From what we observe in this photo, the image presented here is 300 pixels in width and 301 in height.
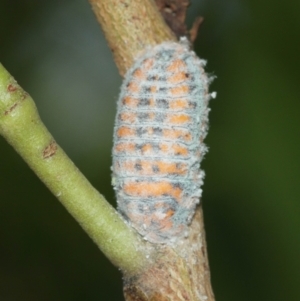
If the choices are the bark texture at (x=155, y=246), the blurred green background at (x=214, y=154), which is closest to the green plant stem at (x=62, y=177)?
the bark texture at (x=155, y=246)

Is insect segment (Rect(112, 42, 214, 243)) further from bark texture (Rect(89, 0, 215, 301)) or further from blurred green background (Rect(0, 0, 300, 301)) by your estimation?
blurred green background (Rect(0, 0, 300, 301))

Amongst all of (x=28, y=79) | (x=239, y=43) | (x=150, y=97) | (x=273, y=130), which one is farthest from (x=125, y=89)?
(x=28, y=79)

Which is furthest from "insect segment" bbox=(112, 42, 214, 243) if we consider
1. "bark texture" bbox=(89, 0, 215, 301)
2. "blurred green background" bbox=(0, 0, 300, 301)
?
"blurred green background" bbox=(0, 0, 300, 301)

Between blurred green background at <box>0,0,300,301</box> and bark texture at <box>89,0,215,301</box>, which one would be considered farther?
blurred green background at <box>0,0,300,301</box>

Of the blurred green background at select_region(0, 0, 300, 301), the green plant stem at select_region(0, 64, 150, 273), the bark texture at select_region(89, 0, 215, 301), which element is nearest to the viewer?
the green plant stem at select_region(0, 64, 150, 273)

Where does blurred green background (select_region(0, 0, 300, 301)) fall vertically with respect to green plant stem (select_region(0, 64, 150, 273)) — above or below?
below

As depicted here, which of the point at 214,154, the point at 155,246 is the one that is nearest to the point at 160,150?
the point at 155,246

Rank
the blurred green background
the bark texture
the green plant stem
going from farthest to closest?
the blurred green background, the bark texture, the green plant stem

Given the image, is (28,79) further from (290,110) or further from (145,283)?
(145,283)
